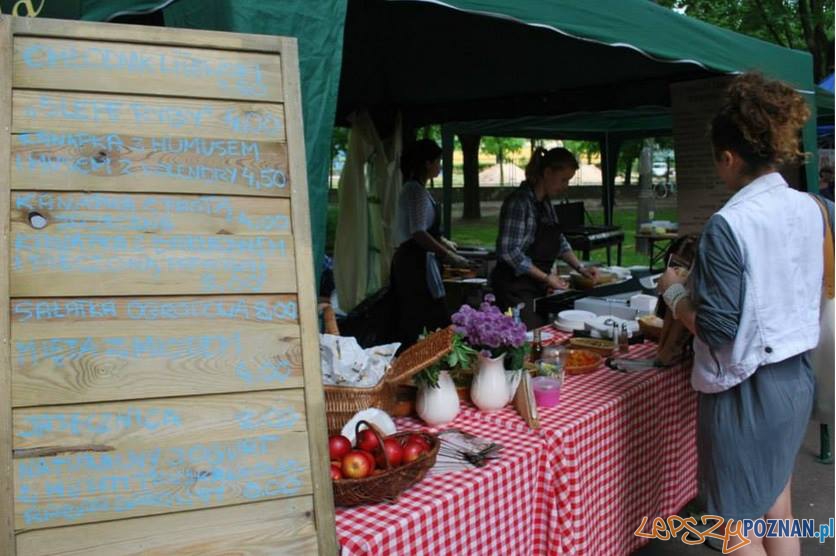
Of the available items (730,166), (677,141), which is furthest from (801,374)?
(677,141)

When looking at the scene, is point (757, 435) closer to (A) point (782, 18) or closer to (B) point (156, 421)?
(B) point (156, 421)

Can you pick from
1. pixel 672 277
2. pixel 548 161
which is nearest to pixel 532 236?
pixel 548 161

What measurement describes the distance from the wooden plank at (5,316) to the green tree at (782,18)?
10852 millimetres

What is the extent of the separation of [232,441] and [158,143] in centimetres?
67

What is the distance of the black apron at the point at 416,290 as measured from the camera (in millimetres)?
4867

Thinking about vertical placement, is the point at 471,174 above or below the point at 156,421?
above

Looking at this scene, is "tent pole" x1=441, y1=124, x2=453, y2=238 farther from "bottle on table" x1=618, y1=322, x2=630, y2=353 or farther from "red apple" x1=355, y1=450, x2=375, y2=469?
"red apple" x1=355, y1=450, x2=375, y2=469

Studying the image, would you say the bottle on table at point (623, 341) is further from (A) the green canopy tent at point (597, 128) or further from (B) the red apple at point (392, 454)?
(A) the green canopy tent at point (597, 128)

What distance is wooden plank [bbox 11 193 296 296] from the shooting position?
142cm

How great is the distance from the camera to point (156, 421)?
4.66 ft

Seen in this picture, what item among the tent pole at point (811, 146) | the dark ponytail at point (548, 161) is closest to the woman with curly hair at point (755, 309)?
the dark ponytail at point (548, 161)

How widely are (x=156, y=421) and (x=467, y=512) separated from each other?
0.86 metres

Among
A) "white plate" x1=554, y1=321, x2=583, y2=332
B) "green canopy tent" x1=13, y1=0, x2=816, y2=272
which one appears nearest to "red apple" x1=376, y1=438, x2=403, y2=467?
"green canopy tent" x1=13, y1=0, x2=816, y2=272

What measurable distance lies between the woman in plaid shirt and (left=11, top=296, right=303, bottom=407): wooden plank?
274 cm
